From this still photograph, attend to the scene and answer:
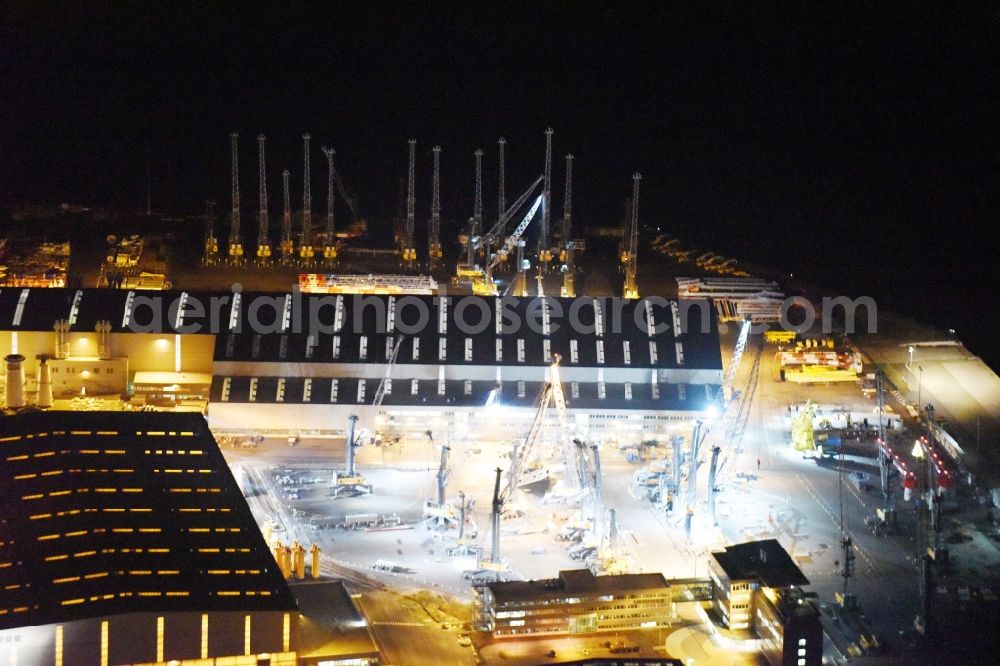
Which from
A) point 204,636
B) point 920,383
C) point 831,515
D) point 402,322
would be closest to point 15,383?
point 402,322

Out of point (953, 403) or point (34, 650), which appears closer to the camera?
point (34, 650)

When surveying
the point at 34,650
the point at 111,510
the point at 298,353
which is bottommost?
the point at 34,650

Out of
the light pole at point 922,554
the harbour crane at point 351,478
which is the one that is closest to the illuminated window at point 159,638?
the harbour crane at point 351,478

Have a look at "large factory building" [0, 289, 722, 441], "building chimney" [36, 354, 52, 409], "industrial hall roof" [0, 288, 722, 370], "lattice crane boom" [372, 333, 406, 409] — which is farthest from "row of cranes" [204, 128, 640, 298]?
"building chimney" [36, 354, 52, 409]

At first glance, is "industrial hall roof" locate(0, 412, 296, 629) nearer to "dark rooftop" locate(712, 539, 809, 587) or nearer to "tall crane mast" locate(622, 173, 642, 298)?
"dark rooftop" locate(712, 539, 809, 587)

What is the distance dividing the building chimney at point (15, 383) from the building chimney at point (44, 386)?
519mm

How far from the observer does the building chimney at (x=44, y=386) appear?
45125 mm

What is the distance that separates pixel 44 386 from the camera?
4512 centimetres

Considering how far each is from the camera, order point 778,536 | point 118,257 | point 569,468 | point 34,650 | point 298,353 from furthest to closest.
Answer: point 118,257, point 298,353, point 569,468, point 778,536, point 34,650

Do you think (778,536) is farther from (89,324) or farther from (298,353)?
(89,324)

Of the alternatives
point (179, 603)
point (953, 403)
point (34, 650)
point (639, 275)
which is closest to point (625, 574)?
point (179, 603)

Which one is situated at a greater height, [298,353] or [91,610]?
[298,353]

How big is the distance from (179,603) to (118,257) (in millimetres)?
29043

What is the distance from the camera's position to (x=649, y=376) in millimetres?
47219
